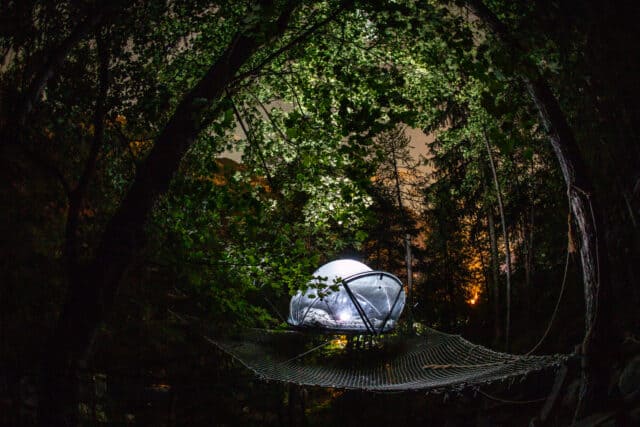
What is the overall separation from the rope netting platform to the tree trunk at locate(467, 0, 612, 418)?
262 mm

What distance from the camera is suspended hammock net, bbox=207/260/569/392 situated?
12.2ft

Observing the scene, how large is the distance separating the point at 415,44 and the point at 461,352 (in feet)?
12.0

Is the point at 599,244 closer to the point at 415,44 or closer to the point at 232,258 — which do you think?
the point at 415,44

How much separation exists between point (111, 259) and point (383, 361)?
4.90 m

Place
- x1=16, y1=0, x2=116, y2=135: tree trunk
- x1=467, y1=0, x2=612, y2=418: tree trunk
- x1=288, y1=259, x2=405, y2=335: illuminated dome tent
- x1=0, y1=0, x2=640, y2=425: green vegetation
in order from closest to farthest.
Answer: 1. x1=16, y1=0, x2=116, y2=135: tree trunk
2. x1=0, y1=0, x2=640, y2=425: green vegetation
3. x1=467, y1=0, x2=612, y2=418: tree trunk
4. x1=288, y1=259, x2=405, y2=335: illuminated dome tent

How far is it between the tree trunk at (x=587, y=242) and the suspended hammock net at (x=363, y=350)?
0.23 metres

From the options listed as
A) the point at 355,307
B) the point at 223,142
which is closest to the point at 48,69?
the point at 223,142

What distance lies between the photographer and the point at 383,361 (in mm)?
6238

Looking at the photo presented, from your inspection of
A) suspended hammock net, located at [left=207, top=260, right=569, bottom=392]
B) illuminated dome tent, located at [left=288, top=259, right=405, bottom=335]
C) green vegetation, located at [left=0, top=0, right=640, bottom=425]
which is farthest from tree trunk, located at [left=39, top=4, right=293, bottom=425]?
illuminated dome tent, located at [left=288, top=259, right=405, bottom=335]

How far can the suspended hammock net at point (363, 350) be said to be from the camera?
372 centimetres

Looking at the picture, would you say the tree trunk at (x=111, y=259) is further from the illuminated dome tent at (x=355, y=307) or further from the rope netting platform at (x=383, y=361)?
the illuminated dome tent at (x=355, y=307)

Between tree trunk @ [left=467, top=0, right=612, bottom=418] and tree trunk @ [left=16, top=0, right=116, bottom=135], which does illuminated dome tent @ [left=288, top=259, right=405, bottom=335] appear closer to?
tree trunk @ [left=467, top=0, right=612, bottom=418]

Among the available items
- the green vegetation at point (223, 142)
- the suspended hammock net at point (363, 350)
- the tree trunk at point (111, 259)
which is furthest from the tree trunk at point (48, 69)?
the suspended hammock net at point (363, 350)

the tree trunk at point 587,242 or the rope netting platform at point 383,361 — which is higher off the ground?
the tree trunk at point 587,242
